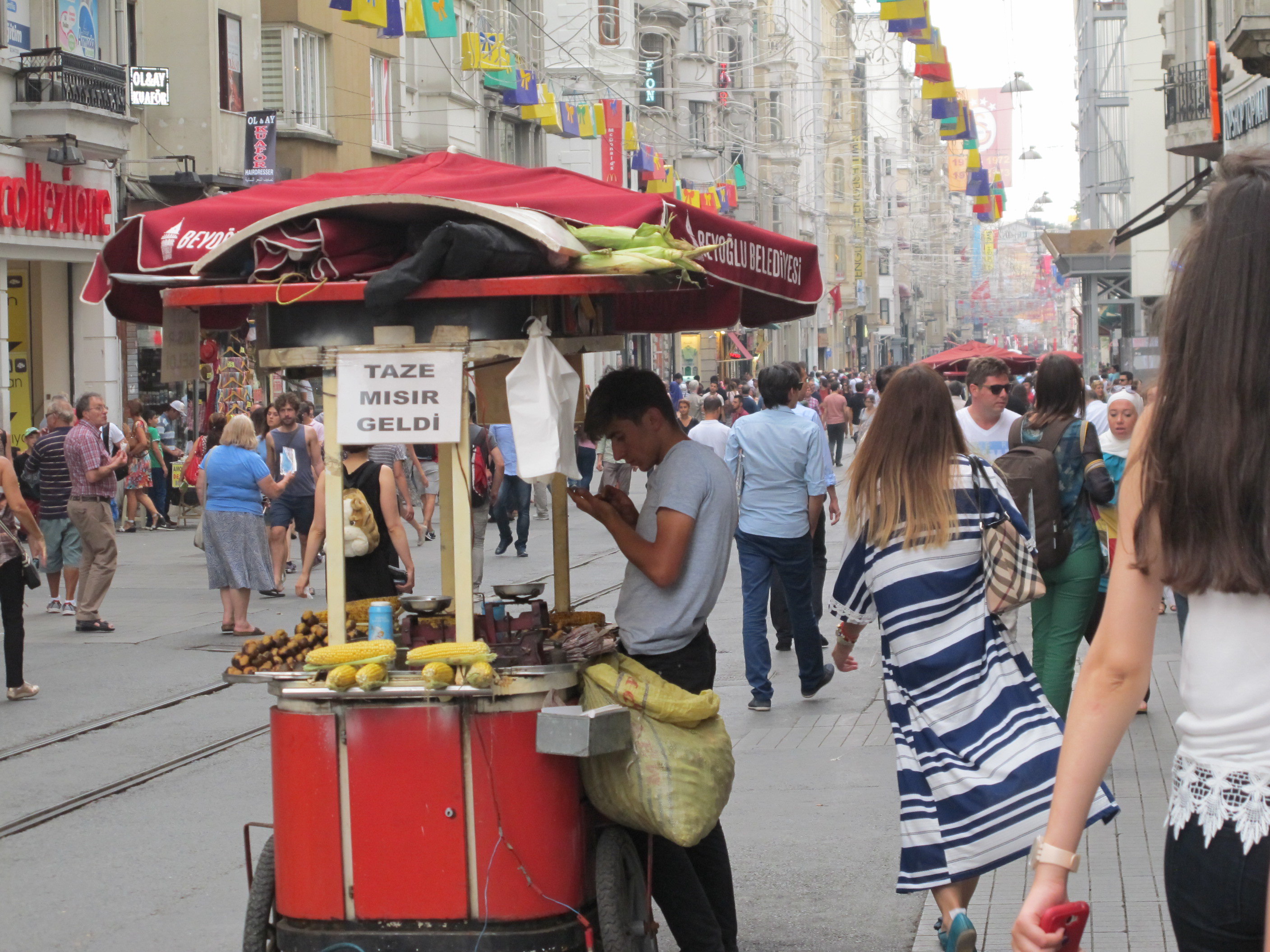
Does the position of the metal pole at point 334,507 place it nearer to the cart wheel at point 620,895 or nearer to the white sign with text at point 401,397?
the white sign with text at point 401,397

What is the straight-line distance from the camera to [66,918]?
19.6 ft

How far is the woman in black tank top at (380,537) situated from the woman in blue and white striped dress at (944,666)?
409cm

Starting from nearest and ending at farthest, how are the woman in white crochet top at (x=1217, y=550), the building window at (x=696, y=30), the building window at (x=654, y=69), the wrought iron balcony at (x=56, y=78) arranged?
the woman in white crochet top at (x=1217, y=550), the wrought iron balcony at (x=56, y=78), the building window at (x=654, y=69), the building window at (x=696, y=30)

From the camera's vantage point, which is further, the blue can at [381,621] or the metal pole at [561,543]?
the metal pole at [561,543]

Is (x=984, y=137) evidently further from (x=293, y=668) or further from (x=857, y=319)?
(x=293, y=668)

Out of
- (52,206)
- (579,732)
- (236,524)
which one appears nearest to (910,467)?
(579,732)

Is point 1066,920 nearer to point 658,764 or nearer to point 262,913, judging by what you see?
point 658,764

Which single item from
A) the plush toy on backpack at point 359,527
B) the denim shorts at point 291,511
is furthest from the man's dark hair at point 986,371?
the denim shorts at point 291,511

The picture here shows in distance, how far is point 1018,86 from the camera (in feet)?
188

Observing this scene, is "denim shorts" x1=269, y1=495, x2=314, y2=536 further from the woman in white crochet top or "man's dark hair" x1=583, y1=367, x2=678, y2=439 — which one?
the woman in white crochet top

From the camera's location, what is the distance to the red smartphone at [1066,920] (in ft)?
7.54

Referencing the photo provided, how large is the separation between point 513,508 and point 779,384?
364 inches

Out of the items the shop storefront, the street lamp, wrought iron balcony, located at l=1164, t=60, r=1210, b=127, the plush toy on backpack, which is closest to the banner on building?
the street lamp

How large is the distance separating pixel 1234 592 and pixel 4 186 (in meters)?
21.8
